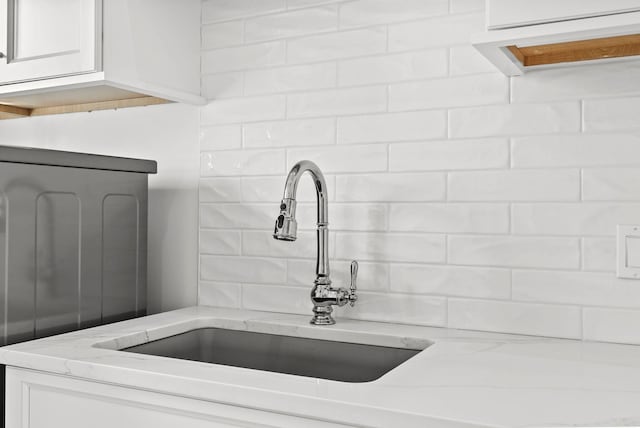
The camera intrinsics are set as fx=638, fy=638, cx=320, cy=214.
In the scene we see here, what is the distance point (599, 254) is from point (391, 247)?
19.1 inches

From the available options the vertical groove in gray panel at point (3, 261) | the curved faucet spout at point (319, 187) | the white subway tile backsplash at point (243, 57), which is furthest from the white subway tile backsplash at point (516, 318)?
the vertical groove in gray panel at point (3, 261)

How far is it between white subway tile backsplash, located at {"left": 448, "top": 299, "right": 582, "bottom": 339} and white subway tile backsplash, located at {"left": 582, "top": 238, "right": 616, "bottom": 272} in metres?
0.10

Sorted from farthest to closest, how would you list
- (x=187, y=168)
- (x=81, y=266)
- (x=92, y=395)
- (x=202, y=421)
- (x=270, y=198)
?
(x=187, y=168)
(x=270, y=198)
(x=81, y=266)
(x=92, y=395)
(x=202, y=421)

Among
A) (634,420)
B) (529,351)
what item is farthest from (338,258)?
(634,420)

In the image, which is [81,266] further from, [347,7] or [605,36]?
→ [605,36]

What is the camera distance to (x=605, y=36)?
3.80 ft

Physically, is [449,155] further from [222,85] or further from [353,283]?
[222,85]

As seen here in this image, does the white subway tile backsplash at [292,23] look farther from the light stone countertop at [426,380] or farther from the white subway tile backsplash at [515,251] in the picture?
the light stone countertop at [426,380]

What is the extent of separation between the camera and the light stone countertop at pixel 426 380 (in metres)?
0.93

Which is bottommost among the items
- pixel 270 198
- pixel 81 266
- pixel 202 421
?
pixel 202 421

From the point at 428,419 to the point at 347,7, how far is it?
44.9 inches

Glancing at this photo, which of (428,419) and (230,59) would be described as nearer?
(428,419)

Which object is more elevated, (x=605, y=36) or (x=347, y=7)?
(x=347, y=7)

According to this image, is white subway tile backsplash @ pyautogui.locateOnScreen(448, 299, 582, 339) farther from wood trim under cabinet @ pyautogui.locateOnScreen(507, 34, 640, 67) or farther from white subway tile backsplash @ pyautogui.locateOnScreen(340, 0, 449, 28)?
white subway tile backsplash @ pyautogui.locateOnScreen(340, 0, 449, 28)
